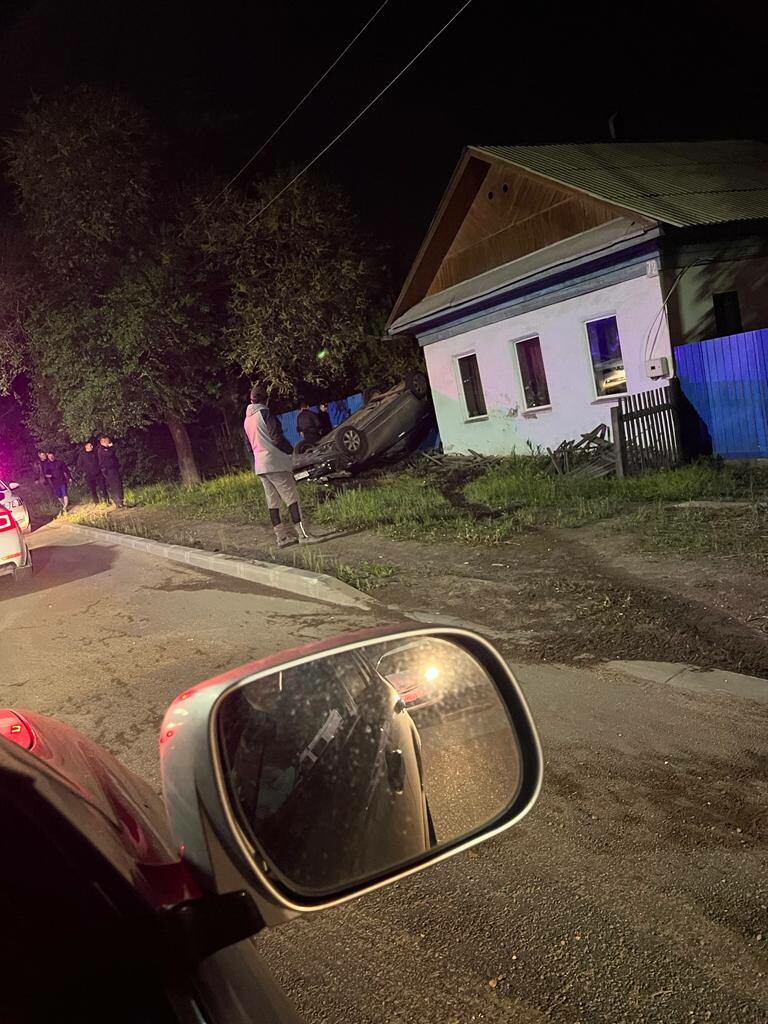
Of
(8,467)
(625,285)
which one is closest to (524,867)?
(625,285)

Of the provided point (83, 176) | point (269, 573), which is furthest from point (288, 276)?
point (269, 573)

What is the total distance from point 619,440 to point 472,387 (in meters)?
6.35

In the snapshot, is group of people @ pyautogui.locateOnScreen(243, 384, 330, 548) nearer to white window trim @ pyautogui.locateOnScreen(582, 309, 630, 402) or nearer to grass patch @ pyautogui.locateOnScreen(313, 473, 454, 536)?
grass patch @ pyautogui.locateOnScreen(313, 473, 454, 536)

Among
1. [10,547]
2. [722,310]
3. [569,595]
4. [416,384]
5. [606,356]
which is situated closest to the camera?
[569,595]

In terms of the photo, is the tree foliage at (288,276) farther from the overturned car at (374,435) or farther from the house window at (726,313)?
the house window at (726,313)

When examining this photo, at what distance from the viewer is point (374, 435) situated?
53.2ft

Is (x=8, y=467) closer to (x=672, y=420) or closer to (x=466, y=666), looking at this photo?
(x=672, y=420)

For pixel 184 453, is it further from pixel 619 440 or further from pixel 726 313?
pixel 726 313

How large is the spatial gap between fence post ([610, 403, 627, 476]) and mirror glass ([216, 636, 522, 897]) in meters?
9.09

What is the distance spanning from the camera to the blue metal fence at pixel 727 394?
10.3 meters

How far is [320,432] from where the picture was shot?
18.8 meters

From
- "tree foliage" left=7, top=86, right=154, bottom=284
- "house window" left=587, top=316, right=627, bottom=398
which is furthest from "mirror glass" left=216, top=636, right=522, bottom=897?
"tree foliage" left=7, top=86, right=154, bottom=284

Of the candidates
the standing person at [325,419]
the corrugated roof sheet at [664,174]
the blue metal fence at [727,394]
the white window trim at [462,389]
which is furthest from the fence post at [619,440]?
the standing person at [325,419]

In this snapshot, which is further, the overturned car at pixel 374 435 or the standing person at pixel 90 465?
the standing person at pixel 90 465
